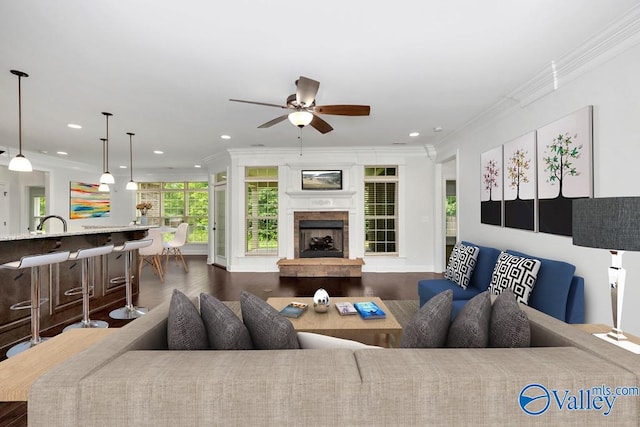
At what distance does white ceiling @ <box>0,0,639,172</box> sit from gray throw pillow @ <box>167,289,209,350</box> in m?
1.74

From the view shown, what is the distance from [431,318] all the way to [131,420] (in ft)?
3.35

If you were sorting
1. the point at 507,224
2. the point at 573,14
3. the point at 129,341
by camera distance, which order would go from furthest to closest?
the point at 507,224 < the point at 573,14 < the point at 129,341

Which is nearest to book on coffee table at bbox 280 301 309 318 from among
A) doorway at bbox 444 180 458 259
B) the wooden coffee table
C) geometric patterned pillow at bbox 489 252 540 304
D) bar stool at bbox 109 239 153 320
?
the wooden coffee table

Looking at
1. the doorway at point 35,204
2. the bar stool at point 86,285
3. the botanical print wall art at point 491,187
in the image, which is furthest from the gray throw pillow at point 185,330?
the doorway at point 35,204

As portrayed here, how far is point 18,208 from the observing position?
294 inches

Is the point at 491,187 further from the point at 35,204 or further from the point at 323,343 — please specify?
the point at 35,204

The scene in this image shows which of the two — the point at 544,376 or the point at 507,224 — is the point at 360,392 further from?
the point at 507,224

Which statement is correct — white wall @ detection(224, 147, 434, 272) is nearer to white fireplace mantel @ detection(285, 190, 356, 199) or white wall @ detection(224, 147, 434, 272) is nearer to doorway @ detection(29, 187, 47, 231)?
white fireplace mantel @ detection(285, 190, 356, 199)

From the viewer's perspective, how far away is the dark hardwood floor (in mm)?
4410

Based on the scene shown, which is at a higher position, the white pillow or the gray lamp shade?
the gray lamp shade

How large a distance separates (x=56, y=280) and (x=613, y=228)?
4492 millimetres

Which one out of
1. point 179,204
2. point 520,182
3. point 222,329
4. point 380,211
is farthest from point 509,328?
point 179,204

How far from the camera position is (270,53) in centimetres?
236

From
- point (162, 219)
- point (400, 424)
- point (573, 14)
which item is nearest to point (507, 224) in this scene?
point (573, 14)
